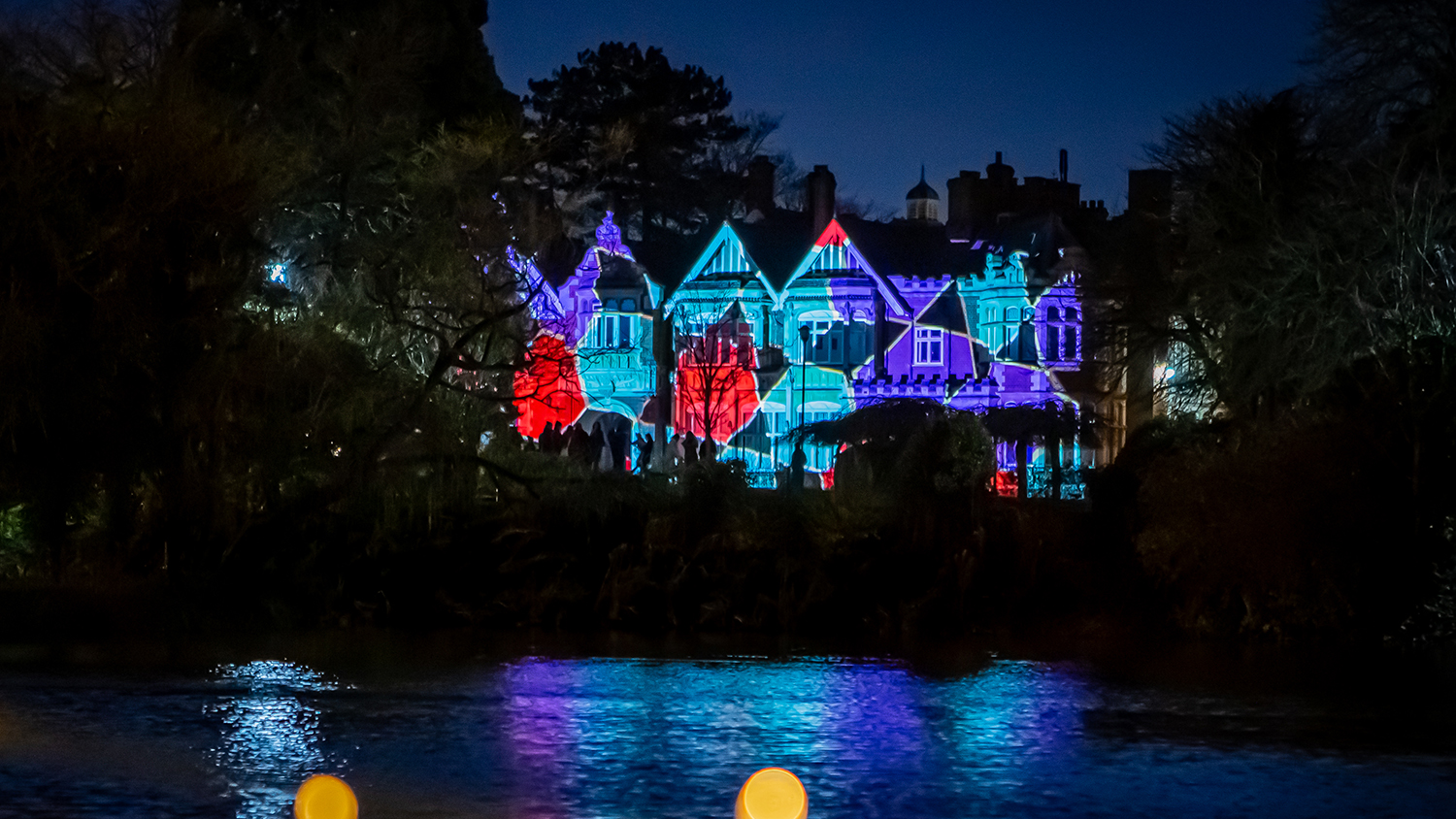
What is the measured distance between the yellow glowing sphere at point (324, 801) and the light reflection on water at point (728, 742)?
5.68 feet

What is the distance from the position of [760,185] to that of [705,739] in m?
51.1

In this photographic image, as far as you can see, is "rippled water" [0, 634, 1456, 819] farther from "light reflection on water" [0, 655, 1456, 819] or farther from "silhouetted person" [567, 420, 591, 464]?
"silhouetted person" [567, 420, 591, 464]

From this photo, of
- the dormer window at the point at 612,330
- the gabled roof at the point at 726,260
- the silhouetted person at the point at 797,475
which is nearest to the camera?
the silhouetted person at the point at 797,475

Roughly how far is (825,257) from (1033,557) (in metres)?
29.5

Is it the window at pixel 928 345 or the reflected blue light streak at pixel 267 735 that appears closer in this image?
the reflected blue light streak at pixel 267 735

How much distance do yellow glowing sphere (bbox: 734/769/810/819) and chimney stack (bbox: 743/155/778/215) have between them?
183 feet

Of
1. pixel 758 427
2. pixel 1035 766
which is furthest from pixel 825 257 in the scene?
pixel 1035 766

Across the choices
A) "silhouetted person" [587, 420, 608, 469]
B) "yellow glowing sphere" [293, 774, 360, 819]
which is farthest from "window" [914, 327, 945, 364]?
"yellow glowing sphere" [293, 774, 360, 819]

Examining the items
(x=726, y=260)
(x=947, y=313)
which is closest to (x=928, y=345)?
(x=947, y=313)

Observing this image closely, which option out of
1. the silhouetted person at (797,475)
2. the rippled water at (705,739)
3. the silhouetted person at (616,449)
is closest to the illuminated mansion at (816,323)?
the silhouetted person at (616,449)

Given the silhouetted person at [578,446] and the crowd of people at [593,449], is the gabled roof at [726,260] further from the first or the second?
the silhouetted person at [578,446]

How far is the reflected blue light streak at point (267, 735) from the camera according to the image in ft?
49.9

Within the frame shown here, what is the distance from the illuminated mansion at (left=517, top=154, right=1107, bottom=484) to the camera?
58344mm

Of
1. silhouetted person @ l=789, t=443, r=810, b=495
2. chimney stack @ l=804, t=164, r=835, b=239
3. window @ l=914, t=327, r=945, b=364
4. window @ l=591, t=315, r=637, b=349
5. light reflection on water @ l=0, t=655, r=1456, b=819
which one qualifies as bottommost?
light reflection on water @ l=0, t=655, r=1456, b=819
